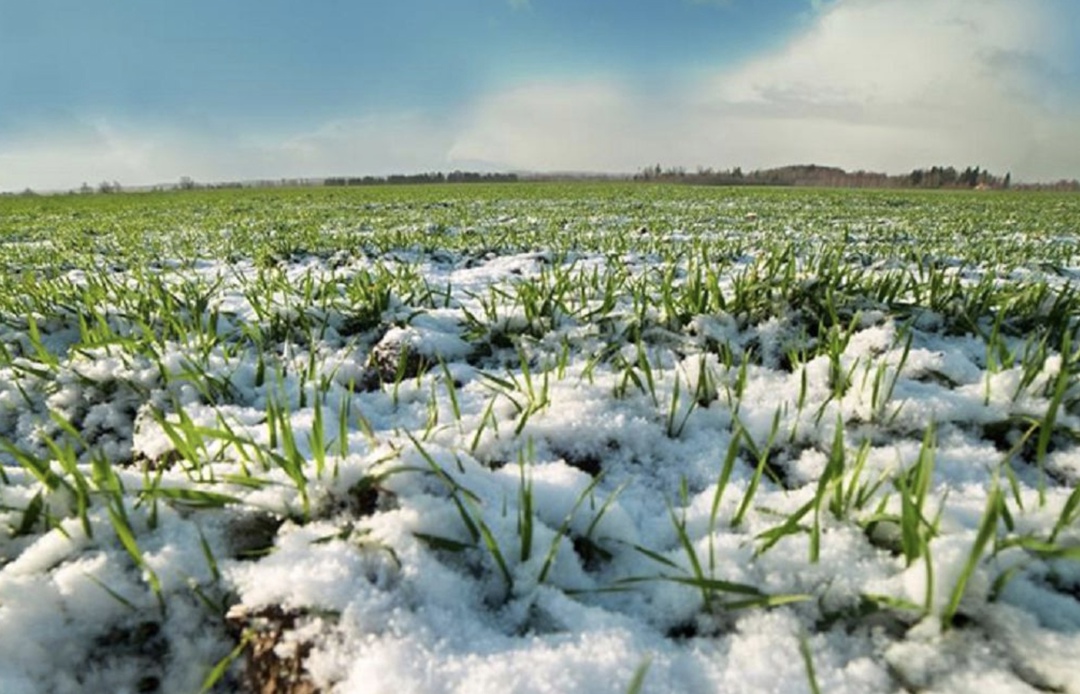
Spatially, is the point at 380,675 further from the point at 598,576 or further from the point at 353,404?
the point at 353,404

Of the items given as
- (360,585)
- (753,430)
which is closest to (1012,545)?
(753,430)

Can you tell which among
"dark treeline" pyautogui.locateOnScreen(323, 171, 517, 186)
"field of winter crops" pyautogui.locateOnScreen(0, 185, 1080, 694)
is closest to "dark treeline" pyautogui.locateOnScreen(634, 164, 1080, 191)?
"dark treeline" pyautogui.locateOnScreen(323, 171, 517, 186)

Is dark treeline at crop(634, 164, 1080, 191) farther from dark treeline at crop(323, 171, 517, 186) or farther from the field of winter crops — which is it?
the field of winter crops

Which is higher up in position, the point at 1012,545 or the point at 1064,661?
the point at 1012,545

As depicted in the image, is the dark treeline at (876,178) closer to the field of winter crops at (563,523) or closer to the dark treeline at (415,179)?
the dark treeline at (415,179)

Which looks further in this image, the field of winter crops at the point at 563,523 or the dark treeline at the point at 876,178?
the dark treeline at the point at 876,178

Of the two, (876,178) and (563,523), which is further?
(876,178)

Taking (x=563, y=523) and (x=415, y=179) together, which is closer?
(x=563, y=523)

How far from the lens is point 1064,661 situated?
1031 mm

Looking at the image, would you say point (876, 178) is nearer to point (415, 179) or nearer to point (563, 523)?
point (415, 179)

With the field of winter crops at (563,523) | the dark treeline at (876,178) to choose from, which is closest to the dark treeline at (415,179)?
the dark treeline at (876,178)

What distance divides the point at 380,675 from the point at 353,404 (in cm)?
126

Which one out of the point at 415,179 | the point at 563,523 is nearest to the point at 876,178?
the point at 415,179

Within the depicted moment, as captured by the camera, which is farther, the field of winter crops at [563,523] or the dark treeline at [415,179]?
the dark treeline at [415,179]
